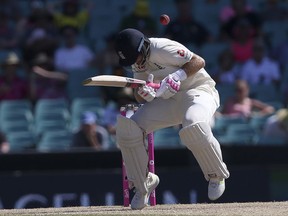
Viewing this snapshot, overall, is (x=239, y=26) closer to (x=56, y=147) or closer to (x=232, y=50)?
(x=232, y=50)

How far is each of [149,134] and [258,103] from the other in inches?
193

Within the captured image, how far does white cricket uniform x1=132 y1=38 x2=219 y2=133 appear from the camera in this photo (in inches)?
290

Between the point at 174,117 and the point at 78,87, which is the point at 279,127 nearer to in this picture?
the point at 78,87

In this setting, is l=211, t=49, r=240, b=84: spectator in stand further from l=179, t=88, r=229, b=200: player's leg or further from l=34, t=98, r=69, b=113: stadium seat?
l=179, t=88, r=229, b=200: player's leg

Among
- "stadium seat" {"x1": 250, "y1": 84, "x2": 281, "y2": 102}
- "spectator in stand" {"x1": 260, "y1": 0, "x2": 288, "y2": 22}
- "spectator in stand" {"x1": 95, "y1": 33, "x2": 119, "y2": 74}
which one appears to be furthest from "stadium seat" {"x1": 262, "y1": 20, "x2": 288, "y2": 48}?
"spectator in stand" {"x1": 95, "y1": 33, "x2": 119, "y2": 74}

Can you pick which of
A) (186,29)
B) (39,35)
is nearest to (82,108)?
(39,35)

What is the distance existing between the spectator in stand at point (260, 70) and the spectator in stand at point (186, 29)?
975 millimetres

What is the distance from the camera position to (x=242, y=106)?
1235 cm

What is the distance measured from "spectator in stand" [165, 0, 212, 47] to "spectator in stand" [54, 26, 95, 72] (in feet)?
3.90

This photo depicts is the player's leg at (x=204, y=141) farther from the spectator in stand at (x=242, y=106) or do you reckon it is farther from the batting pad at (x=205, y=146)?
the spectator in stand at (x=242, y=106)

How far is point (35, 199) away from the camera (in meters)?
10.4

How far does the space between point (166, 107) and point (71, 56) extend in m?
6.12

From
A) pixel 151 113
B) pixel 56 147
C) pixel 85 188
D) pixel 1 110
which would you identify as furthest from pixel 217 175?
pixel 1 110

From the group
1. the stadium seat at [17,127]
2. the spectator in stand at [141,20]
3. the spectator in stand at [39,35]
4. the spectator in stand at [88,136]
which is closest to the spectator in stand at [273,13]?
the spectator in stand at [141,20]
